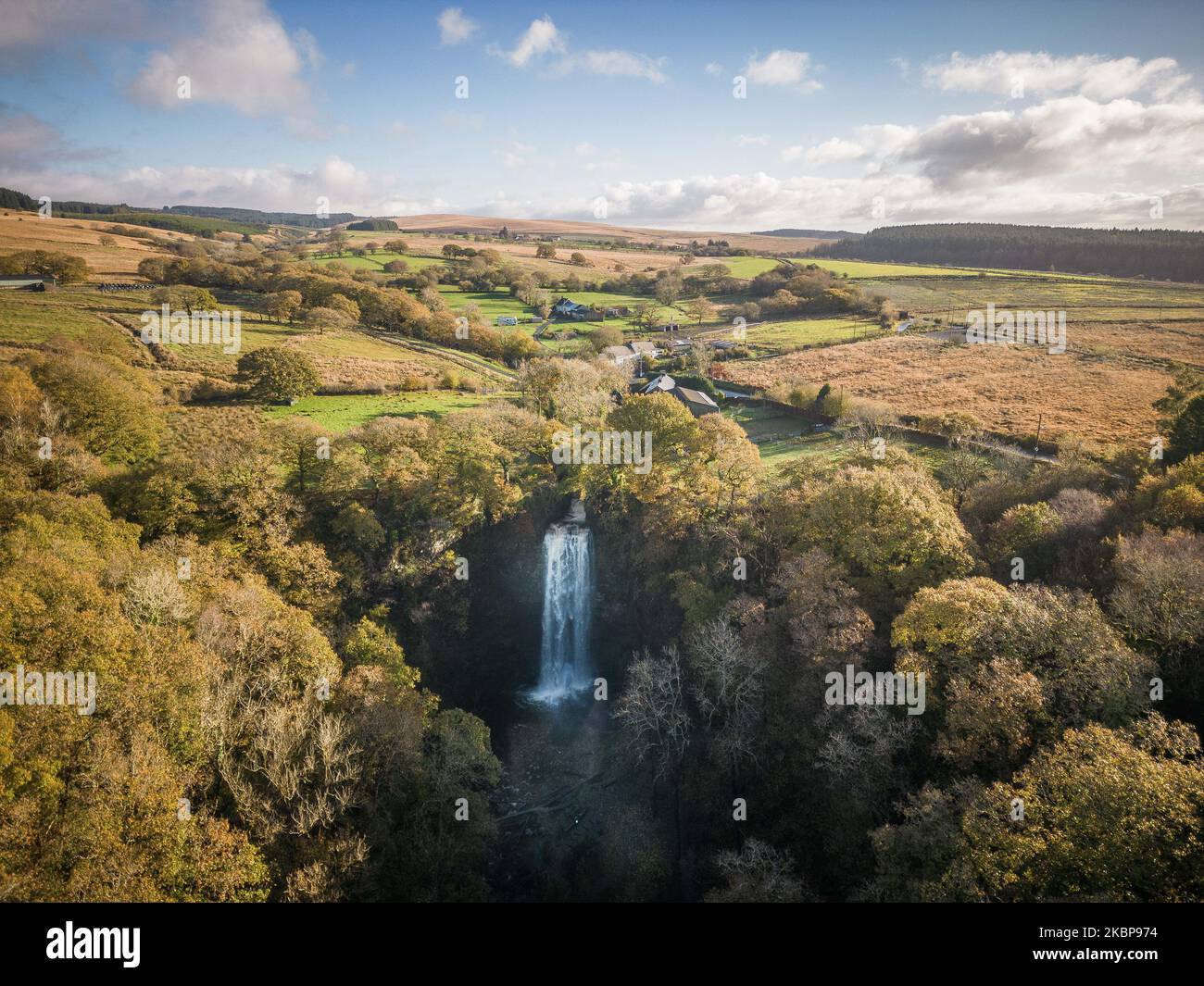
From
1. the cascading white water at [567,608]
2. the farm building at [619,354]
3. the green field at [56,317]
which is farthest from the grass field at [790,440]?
the green field at [56,317]

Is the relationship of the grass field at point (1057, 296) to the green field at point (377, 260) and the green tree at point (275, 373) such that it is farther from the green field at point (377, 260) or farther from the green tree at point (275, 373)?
the green tree at point (275, 373)

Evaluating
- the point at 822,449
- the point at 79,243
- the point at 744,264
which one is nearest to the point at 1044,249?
the point at 744,264

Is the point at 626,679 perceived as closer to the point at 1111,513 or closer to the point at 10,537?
the point at 1111,513

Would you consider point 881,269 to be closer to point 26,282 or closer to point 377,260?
point 377,260

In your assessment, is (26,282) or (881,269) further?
(881,269)
